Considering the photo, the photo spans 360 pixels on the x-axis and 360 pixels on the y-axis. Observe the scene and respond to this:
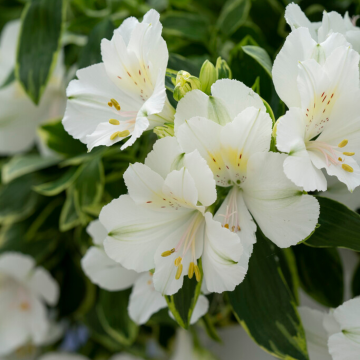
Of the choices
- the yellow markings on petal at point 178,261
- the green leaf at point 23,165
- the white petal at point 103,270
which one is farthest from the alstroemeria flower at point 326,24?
the green leaf at point 23,165

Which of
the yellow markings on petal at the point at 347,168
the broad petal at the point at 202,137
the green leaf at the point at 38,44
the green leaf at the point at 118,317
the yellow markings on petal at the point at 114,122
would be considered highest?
the yellow markings on petal at the point at 347,168

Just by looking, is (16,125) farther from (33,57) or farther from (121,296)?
(121,296)

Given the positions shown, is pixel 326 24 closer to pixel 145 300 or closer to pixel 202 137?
pixel 202 137

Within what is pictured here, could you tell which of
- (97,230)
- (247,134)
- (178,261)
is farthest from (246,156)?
(97,230)

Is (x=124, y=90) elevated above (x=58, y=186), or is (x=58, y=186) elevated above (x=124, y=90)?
(x=124, y=90)

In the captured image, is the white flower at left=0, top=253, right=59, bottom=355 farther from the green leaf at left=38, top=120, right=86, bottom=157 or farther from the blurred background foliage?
the green leaf at left=38, top=120, right=86, bottom=157

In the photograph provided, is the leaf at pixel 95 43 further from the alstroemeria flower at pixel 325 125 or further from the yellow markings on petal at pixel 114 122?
the alstroemeria flower at pixel 325 125

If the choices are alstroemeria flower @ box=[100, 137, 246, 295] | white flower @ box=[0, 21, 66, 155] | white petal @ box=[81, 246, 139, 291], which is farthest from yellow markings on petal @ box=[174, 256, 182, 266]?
white flower @ box=[0, 21, 66, 155]
